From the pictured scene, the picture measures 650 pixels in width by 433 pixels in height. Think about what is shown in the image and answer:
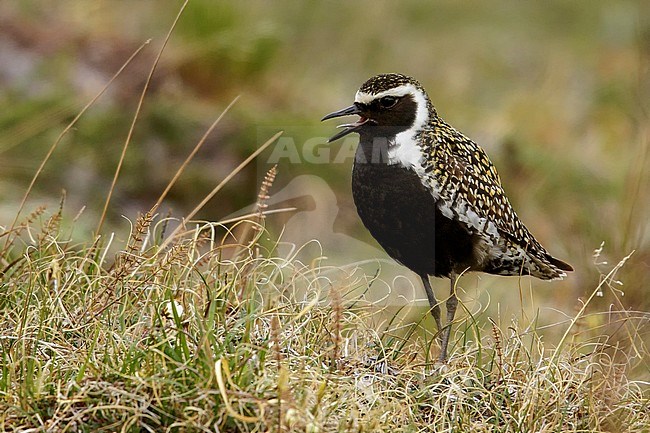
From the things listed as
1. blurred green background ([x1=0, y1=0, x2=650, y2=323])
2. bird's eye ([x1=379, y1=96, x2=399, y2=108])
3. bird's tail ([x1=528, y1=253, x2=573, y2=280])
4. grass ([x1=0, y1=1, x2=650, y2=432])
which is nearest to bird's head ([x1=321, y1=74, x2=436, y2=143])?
bird's eye ([x1=379, y1=96, x2=399, y2=108])

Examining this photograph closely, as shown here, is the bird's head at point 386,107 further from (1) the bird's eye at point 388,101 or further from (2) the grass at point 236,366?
(2) the grass at point 236,366

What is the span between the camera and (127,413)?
3453mm

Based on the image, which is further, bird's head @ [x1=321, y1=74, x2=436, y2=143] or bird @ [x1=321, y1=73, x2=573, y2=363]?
bird's head @ [x1=321, y1=74, x2=436, y2=143]

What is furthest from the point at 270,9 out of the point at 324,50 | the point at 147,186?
the point at 147,186

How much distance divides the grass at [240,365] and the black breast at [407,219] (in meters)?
0.36

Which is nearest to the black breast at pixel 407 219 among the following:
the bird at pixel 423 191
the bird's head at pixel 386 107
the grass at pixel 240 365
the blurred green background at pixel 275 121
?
the bird at pixel 423 191

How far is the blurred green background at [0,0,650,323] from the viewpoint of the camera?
8.35 m

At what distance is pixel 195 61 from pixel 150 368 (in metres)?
7.64

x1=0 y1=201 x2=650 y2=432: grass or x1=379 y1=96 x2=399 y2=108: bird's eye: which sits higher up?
x1=379 y1=96 x2=399 y2=108: bird's eye

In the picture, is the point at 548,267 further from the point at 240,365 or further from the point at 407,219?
the point at 240,365

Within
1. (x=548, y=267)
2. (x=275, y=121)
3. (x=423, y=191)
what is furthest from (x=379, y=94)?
(x=275, y=121)

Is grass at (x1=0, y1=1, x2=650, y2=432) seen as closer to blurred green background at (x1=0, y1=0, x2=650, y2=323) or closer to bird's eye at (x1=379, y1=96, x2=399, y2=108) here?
bird's eye at (x1=379, y1=96, x2=399, y2=108)

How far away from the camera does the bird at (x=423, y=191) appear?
467cm

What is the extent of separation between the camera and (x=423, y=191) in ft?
15.3
